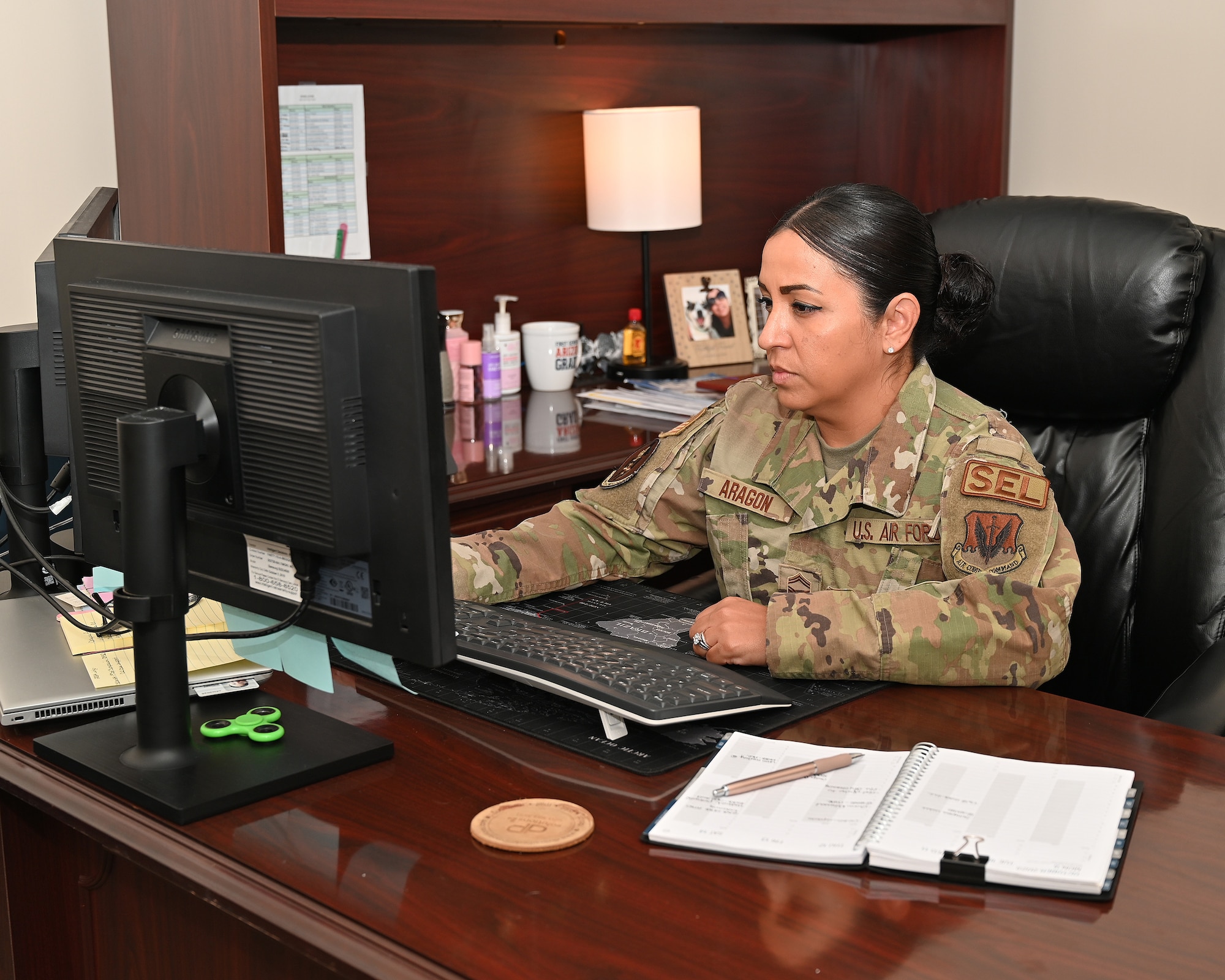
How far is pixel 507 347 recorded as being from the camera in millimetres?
2678

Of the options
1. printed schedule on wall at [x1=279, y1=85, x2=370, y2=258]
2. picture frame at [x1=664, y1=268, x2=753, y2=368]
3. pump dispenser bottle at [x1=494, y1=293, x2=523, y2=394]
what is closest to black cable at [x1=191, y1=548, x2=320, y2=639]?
printed schedule on wall at [x1=279, y1=85, x2=370, y2=258]

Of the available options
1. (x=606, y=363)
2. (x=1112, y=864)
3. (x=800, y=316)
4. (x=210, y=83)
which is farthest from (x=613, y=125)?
(x=1112, y=864)

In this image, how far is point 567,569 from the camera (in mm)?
1621

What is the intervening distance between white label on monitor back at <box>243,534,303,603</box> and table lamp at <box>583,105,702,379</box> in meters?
1.77

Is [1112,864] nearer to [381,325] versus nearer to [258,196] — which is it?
[381,325]

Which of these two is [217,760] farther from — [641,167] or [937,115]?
[937,115]

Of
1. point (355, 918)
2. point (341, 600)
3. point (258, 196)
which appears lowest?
point (355, 918)

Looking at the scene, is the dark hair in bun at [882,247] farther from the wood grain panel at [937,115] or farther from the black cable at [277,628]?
the wood grain panel at [937,115]

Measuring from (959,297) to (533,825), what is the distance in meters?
0.98

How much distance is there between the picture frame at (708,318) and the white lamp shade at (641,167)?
0.88ft

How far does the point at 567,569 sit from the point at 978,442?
518 mm

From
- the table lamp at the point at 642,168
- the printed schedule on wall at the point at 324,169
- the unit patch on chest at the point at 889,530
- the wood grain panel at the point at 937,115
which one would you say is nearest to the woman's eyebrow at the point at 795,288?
the unit patch on chest at the point at 889,530

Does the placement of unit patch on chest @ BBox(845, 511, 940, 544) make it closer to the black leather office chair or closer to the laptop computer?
the black leather office chair

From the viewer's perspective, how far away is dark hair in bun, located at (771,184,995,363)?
1574 millimetres
